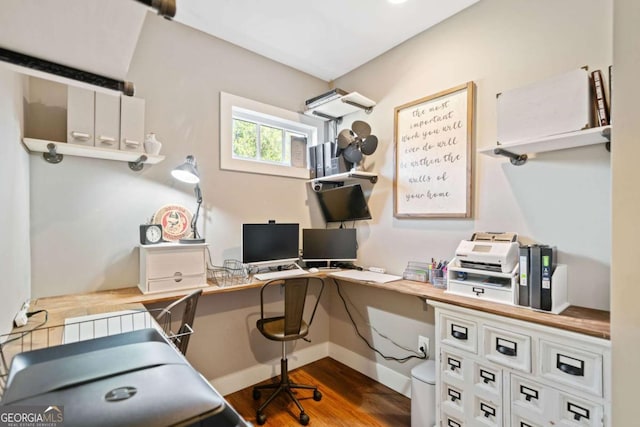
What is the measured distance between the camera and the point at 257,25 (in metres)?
2.28

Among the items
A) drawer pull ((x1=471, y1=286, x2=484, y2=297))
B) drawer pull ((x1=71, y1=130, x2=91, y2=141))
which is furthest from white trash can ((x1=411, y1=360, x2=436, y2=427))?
drawer pull ((x1=71, y1=130, x2=91, y2=141))

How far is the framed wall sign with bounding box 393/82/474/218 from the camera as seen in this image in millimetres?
2092

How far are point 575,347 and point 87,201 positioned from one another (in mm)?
2707

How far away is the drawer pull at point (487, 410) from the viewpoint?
1564 mm

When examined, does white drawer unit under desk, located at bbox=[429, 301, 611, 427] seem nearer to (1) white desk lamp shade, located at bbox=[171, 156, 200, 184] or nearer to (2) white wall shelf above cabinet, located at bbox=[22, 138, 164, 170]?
(1) white desk lamp shade, located at bbox=[171, 156, 200, 184]

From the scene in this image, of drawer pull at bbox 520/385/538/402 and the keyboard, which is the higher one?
the keyboard

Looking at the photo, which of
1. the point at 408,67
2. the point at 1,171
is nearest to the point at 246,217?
the point at 1,171

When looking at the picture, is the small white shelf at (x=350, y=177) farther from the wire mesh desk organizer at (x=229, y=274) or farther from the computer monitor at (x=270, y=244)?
the wire mesh desk organizer at (x=229, y=274)

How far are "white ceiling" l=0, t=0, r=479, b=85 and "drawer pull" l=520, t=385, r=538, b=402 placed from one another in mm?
2026

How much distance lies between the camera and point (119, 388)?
0.53 metres

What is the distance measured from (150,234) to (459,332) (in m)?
1.98

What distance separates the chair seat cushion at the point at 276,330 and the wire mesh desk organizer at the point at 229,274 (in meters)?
0.37

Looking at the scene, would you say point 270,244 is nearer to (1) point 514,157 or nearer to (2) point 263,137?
(2) point 263,137

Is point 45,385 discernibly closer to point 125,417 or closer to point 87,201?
point 125,417
